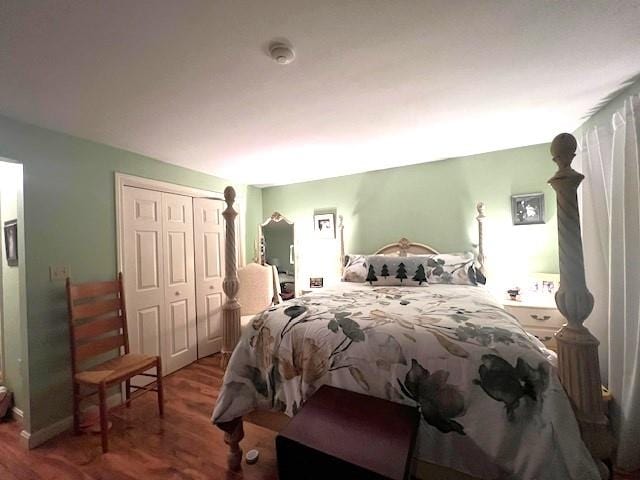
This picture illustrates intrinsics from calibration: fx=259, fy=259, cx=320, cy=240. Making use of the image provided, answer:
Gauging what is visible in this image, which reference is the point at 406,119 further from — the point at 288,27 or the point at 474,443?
the point at 474,443

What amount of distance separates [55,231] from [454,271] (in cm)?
339

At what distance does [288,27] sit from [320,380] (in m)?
1.67

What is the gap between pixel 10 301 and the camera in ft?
6.77

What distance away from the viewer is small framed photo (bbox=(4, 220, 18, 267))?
1.94m

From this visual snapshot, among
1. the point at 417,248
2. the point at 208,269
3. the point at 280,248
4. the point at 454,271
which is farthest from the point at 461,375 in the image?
the point at 280,248

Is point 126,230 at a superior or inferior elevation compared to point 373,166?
inferior

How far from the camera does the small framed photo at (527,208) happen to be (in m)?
2.64

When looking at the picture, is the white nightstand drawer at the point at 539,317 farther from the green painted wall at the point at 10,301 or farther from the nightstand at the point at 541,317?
the green painted wall at the point at 10,301

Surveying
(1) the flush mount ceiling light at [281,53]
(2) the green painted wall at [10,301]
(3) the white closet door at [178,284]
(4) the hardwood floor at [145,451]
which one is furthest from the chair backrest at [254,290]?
(1) the flush mount ceiling light at [281,53]

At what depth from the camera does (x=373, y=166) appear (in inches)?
127

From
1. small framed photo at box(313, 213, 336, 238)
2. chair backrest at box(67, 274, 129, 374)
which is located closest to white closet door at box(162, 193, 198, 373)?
chair backrest at box(67, 274, 129, 374)

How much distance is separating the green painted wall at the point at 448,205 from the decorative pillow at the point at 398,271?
2.08 ft

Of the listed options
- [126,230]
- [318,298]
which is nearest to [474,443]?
[318,298]

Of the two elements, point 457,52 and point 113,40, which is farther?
point 457,52
